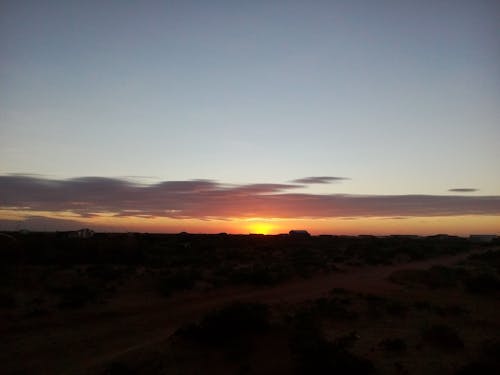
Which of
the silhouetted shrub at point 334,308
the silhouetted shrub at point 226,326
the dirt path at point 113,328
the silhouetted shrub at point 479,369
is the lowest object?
the dirt path at point 113,328

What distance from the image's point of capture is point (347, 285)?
2436 cm

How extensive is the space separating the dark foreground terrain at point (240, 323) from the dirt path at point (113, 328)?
0.13 ft

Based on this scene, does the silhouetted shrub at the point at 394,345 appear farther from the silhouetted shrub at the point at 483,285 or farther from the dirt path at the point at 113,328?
the silhouetted shrub at the point at 483,285

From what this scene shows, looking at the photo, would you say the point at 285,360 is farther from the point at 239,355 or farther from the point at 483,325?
the point at 483,325

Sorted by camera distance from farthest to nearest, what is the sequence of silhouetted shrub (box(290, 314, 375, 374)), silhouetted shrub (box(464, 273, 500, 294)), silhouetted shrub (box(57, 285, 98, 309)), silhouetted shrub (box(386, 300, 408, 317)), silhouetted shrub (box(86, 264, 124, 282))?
silhouetted shrub (box(86, 264, 124, 282)), silhouetted shrub (box(464, 273, 500, 294)), silhouetted shrub (box(57, 285, 98, 309)), silhouetted shrub (box(386, 300, 408, 317)), silhouetted shrub (box(290, 314, 375, 374))

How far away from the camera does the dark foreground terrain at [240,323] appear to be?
10422mm

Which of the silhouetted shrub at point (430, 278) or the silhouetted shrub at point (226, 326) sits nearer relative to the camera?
the silhouetted shrub at point (226, 326)

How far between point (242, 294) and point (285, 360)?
1135cm

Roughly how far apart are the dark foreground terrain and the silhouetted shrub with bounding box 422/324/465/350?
0.17ft

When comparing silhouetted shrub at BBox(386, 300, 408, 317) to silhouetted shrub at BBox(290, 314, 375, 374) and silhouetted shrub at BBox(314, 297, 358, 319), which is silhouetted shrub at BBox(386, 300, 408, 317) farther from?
silhouetted shrub at BBox(290, 314, 375, 374)

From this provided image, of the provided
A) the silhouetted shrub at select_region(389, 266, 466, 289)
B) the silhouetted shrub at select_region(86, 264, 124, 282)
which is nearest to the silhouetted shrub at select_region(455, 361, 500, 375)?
the silhouetted shrub at select_region(389, 266, 466, 289)

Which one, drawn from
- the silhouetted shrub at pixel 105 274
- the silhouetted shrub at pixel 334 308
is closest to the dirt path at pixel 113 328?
the silhouetted shrub at pixel 334 308

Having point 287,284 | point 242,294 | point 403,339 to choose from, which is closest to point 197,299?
point 242,294

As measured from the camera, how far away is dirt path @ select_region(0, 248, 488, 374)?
11250 millimetres
